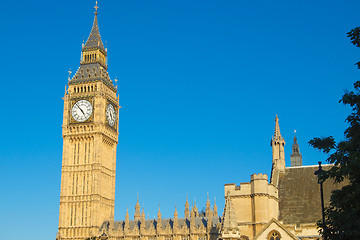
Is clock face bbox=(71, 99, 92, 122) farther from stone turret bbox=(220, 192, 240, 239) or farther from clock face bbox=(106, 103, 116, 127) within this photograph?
stone turret bbox=(220, 192, 240, 239)

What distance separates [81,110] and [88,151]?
25.4 ft

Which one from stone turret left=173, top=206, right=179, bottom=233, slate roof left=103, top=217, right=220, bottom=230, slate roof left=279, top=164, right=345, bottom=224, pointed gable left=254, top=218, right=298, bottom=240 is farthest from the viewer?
slate roof left=103, top=217, right=220, bottom=230

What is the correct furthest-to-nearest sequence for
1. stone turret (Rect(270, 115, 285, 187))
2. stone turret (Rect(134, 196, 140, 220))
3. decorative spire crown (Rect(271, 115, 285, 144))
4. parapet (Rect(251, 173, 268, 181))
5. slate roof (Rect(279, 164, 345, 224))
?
stone turret (Rect(134, 196, 140, 220)), decorative spire crown (Rect(271, 115, 285, 144)), stone turret (Rect(270, 115, 285, 187)), parapet (Rect(251, 173, 268, 181)), slate roof (Rect(279, 164, 345, 224))

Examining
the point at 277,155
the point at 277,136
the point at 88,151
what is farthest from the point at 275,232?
the point at 88,151

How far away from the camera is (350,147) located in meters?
23.5

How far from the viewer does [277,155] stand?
6191cm

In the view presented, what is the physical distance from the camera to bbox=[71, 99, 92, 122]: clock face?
3716 inches

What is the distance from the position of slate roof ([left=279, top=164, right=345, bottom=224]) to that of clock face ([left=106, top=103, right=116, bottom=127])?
44.8 metres

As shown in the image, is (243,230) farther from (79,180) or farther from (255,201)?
(79,180)

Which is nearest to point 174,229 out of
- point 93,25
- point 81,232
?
point 81,232

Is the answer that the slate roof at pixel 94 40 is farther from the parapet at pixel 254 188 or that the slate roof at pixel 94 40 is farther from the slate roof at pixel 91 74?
the parapet at pixel 254 188

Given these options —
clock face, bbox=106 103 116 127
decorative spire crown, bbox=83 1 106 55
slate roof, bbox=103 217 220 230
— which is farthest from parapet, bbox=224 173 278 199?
decorative spire crown, bbox=83 1 106 55

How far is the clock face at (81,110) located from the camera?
9438 centimetres

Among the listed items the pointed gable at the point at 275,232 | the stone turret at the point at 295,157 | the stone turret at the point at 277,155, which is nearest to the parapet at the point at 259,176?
the stone turret at the point at 277,155
